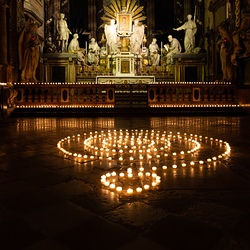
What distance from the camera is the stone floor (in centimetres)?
138

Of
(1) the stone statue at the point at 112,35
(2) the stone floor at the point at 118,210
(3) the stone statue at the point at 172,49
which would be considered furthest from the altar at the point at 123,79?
(2) the stone floor at the point at 118,210

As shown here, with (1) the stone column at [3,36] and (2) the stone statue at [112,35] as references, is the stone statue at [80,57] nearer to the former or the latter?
(2) the stone statue at [112,35]

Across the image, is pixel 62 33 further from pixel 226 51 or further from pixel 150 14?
pixel 226 51

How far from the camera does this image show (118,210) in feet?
5.70

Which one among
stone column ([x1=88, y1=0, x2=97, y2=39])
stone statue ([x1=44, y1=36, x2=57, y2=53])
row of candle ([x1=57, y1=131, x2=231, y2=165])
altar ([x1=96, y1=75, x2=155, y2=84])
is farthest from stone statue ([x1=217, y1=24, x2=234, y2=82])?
stone column ([x1=88, y1=0, x2=97, y2=39])

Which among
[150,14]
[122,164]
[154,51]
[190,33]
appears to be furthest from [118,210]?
[150,14]

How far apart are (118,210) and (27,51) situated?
11235 mm

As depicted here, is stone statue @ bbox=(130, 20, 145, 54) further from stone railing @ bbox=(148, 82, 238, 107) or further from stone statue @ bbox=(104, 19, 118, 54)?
stone railing @ bbox=(148, 82, 238, 107)

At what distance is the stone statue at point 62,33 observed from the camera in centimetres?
1653

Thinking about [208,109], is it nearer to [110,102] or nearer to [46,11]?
[110,102]

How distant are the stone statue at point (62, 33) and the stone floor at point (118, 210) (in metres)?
15.2

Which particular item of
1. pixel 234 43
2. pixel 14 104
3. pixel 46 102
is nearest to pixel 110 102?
pixel 46 102

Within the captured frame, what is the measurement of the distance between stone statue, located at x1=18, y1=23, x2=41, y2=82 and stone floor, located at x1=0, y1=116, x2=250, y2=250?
975 centimetres

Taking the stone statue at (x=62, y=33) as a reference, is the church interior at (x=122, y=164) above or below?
below
